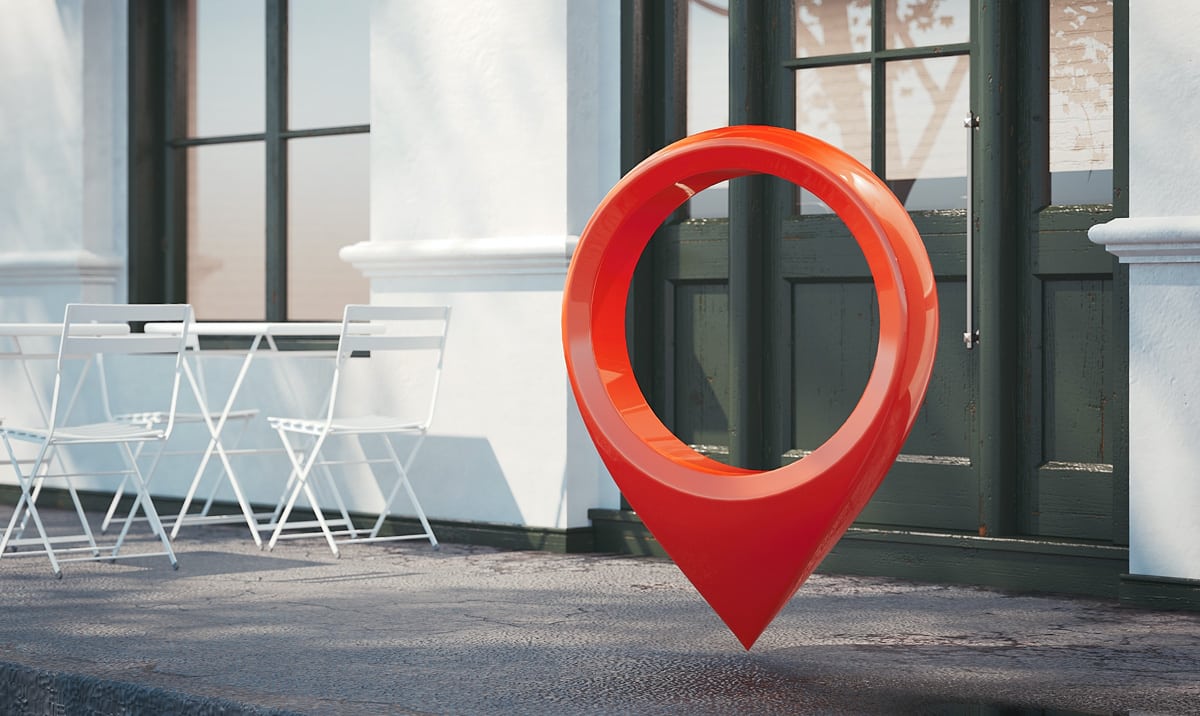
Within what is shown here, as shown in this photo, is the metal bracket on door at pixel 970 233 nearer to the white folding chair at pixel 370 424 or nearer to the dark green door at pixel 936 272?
the dark green door at pixel 936 272

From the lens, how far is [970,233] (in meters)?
5.06

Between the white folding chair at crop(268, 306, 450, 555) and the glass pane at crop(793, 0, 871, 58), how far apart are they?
5.64 ft

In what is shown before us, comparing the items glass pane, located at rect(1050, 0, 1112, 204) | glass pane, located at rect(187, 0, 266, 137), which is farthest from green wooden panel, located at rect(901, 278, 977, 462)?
glass pane, located at rect(187, 0, 266, 137)

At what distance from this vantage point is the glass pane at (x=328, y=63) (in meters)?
7.02

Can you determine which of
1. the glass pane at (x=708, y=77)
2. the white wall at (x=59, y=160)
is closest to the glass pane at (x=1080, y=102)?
the glass pane at (x=708, y=77)

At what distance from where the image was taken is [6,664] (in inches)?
148

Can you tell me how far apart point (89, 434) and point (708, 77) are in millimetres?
2653

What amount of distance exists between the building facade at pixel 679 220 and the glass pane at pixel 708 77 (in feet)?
0.06

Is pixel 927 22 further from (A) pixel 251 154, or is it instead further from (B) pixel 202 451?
(A) pixel 251 154

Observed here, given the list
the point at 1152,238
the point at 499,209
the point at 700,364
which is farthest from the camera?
the point at 499,209

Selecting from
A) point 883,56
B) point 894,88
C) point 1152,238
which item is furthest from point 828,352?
point 1152,238

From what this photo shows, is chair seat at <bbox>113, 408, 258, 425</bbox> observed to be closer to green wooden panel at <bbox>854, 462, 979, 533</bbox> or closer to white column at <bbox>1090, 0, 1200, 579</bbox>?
green wooden panel at <bbox>854, 462, 979, 533</bbox>

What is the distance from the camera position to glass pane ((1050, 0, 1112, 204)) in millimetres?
4965

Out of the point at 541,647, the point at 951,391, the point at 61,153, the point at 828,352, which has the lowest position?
the point at 541,647
